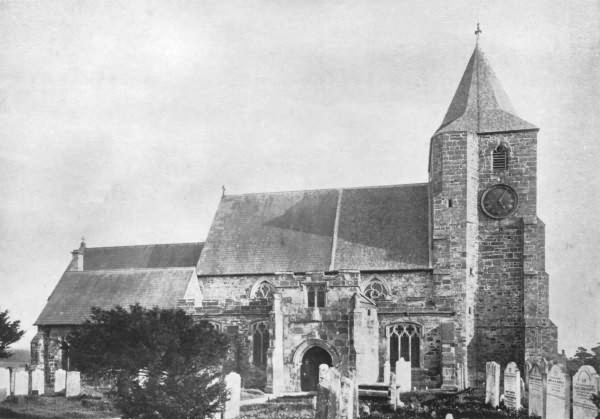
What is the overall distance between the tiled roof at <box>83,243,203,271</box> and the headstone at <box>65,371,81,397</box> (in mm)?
13807

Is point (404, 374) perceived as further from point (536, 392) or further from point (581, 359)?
point (581, 359)

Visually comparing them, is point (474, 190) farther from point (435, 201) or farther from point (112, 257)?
point (112, 257)

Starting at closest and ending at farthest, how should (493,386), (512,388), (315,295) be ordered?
(512,388)
(493,386)
(315,295)

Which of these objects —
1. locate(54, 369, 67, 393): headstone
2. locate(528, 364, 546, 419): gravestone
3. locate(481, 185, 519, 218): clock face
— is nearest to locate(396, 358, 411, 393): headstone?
locate(528, 364, 546, 419): gravestone

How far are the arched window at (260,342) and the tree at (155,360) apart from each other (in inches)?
370

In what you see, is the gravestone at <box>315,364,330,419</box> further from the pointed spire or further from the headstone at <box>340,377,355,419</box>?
the pointed spire

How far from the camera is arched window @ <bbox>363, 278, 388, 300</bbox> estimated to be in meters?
37.6

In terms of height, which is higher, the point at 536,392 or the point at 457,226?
the point at 457,226

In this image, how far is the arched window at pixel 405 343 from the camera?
3441cm

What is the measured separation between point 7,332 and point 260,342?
1120 cm

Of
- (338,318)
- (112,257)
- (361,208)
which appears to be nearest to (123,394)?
(338,318)

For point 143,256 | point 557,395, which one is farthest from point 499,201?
point 143,256

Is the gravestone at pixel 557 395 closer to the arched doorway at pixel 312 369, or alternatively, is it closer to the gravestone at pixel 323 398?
the gravestone at pixel 323 398

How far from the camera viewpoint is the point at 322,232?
1588 inches
